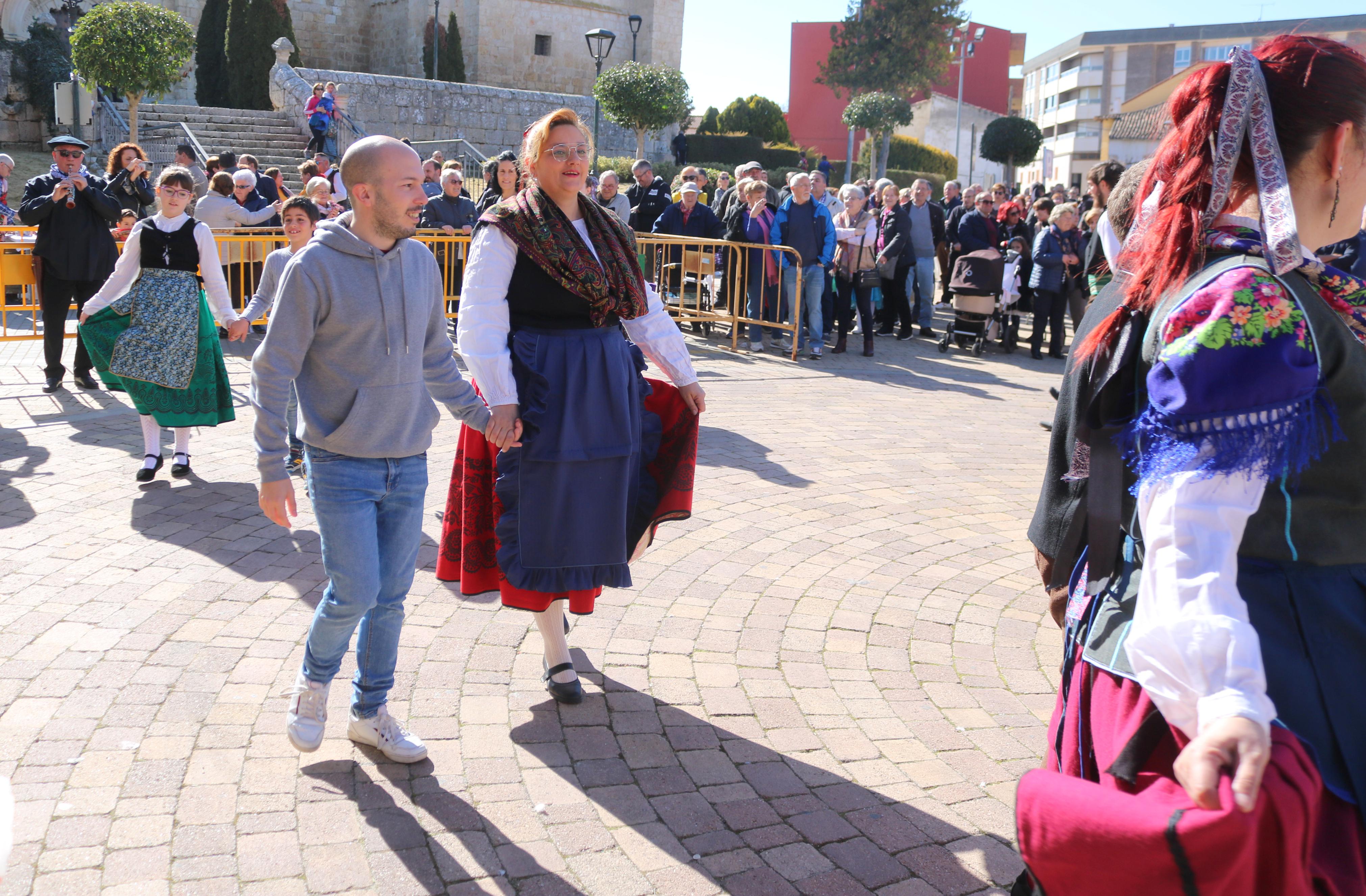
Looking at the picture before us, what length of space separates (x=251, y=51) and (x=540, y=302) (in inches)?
1266

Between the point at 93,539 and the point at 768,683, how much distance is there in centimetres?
352

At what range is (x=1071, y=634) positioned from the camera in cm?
210

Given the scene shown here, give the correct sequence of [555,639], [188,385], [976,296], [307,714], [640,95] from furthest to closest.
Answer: [640,95], [976,296], [188,385], [555,639], [307,714]

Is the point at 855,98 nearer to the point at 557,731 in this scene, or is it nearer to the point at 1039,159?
the point at 1039,159

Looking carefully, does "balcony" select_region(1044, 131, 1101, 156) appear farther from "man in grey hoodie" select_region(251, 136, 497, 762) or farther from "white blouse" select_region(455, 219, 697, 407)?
"man in grey hoodie" select_region(251, 136, 497, 762)

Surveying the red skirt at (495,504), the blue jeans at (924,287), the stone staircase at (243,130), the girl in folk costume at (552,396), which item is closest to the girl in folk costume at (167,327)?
the red skirt at (495,504)

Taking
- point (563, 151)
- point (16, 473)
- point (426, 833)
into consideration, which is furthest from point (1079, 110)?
point (426, 833)

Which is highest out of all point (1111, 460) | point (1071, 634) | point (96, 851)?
point (1111, 460)

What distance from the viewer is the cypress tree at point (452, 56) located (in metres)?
40.0

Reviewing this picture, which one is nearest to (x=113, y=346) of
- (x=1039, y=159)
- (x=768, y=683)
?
(x=768, y=683)

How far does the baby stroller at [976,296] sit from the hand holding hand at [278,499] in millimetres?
10860

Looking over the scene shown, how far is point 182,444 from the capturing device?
6.86 m

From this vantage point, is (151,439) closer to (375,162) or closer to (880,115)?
(375,162)

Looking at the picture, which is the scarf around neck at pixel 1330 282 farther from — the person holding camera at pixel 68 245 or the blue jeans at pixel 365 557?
the person holding camera at pixel 68 245
